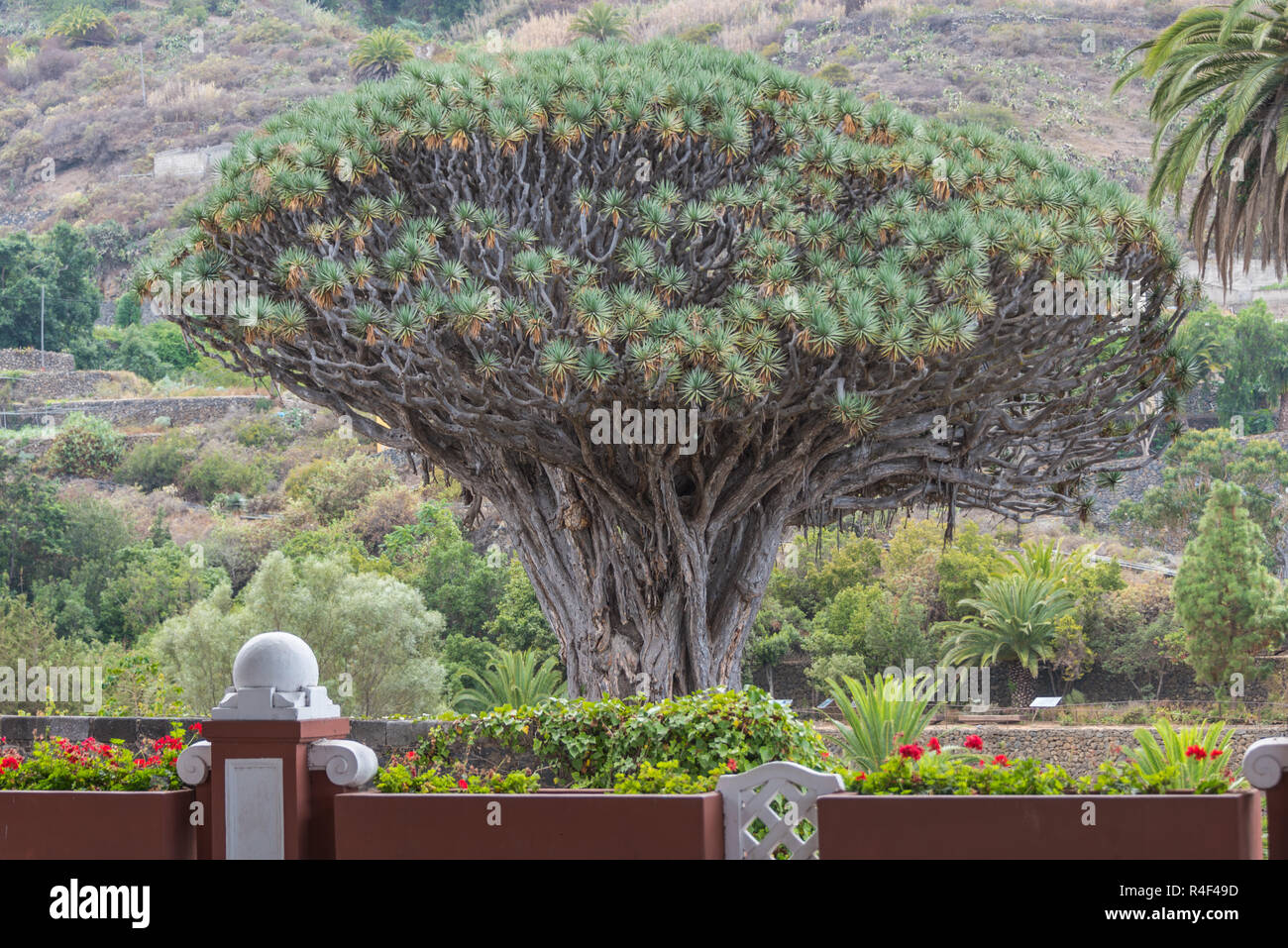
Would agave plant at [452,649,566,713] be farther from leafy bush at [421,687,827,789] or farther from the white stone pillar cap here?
the white stone pillar cap

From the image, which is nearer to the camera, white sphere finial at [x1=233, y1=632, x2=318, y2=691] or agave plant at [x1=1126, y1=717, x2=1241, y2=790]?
agave plant at [x1=1126, y1=717, x2=1241, y2=790]

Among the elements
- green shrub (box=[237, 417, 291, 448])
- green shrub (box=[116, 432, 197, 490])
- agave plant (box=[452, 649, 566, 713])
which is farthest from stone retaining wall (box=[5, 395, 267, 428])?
agave plant (box=[452, 649, 566, 713])

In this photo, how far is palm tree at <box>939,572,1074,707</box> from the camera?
2856cm

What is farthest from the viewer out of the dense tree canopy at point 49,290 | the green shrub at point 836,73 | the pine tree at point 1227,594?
the green shrub at point 836,73

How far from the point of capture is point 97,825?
6.89m

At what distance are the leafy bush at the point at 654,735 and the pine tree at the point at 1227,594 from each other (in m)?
21.1

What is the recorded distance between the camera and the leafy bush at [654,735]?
800 cm

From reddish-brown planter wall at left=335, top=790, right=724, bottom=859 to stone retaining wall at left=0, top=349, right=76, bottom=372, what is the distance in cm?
5967

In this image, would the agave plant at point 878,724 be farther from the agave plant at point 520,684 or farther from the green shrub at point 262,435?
the green shrub at point 262,435

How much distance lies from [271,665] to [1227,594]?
24.7 meters

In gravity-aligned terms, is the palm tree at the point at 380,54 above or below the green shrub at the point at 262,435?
above

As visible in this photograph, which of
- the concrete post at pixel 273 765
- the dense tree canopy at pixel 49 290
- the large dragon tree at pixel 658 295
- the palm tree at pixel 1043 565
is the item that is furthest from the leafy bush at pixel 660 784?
the dense tree canopy at pixel 49 290

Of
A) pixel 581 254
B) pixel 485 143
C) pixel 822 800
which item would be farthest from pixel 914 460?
pixel 822 800

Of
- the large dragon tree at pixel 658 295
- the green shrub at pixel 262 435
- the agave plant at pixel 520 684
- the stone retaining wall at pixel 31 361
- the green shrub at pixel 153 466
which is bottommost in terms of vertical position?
the agave plant at pixel 520 684
